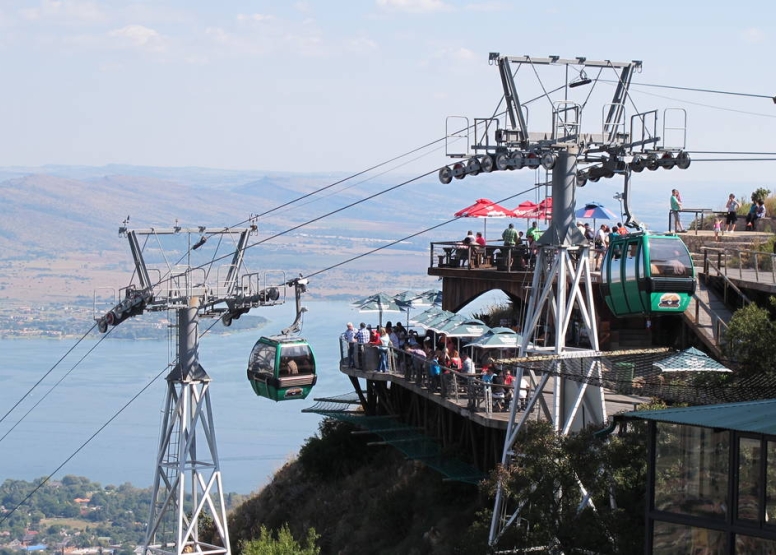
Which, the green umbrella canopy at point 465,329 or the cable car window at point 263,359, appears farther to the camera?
the cable car window at point 263,359

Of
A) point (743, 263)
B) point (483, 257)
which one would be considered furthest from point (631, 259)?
point (483, 257)

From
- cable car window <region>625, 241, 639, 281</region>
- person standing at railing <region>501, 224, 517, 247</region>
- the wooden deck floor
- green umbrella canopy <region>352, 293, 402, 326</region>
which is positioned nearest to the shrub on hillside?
green umbrella canopy <region>352, 293, 402, 326</region>

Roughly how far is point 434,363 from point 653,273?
21.9 feet

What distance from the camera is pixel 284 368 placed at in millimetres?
37500

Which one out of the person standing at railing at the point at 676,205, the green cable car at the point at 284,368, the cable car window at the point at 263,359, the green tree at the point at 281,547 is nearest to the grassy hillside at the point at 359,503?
the green tree at the point at 281,547

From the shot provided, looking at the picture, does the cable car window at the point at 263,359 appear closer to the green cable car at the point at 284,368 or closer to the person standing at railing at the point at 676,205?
the green cable car at the point at 284,368

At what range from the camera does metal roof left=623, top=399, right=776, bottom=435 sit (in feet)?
57.3

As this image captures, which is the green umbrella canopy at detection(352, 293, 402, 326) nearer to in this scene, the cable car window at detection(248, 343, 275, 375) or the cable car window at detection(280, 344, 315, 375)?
the cable car window at detection(280, 344, 315, 375)

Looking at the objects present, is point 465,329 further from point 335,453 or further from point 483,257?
point 335,453


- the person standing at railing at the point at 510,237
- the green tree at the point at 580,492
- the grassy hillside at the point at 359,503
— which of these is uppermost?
the person standing at railing at the point at 510,237

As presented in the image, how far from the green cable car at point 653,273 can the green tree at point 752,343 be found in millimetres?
1511

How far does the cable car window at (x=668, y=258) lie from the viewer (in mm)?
29578

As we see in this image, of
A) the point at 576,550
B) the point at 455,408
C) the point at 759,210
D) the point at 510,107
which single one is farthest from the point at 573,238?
the point at 759,210

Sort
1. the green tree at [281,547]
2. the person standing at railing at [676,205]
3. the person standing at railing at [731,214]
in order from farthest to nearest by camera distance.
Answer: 1. the person standing at railing at [731,214]
2. the person standing at railing at [676,205]
3. the green tree at [281,547]
